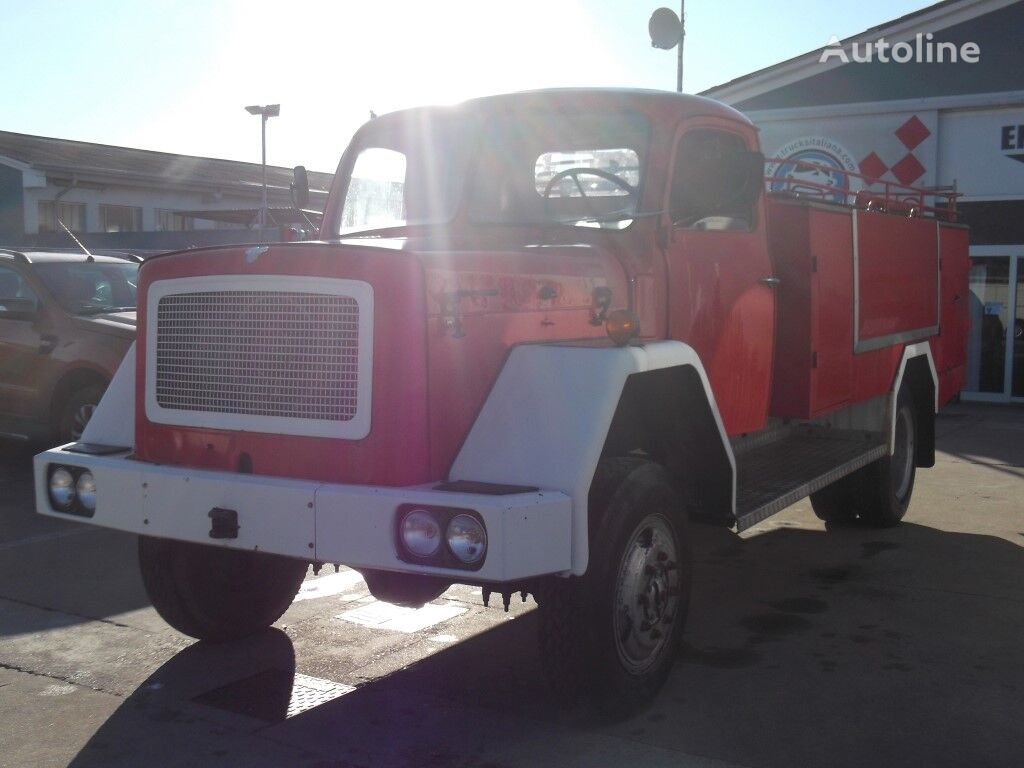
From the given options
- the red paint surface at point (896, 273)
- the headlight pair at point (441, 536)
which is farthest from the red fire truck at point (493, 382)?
the red paint surface at point (896, 273)

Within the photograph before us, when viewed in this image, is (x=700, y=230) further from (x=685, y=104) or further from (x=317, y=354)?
(x=317, y=354)

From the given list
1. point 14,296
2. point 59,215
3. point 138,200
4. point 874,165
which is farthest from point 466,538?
point 138,200

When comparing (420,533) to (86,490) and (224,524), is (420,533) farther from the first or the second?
(86,490)

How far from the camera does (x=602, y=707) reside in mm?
4145

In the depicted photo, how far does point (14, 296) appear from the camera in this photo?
1017cm

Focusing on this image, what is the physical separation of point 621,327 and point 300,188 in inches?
109

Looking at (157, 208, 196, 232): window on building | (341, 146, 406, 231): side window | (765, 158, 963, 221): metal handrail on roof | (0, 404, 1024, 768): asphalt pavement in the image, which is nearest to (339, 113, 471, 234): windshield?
(341, 146, 406, 231): side window

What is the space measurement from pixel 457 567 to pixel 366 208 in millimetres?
2541

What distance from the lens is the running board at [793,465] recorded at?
17.3ft

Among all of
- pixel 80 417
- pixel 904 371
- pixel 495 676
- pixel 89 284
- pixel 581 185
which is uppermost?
pixel 581 185

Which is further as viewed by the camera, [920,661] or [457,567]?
[920,661]

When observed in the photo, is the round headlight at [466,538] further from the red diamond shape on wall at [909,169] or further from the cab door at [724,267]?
the red diamond shape on wall at [909,169]

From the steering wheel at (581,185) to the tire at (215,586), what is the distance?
1.90 metres

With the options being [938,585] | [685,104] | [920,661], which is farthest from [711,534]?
[685,104]
